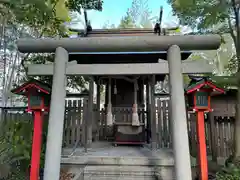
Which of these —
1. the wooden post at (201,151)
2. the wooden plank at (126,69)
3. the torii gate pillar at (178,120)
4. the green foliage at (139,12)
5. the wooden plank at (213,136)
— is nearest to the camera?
Answer: the torii gate pillar at (178,120)

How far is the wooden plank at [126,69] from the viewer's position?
3.73 metres

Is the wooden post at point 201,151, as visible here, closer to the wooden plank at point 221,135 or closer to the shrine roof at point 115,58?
the wooden plank at point 221,135

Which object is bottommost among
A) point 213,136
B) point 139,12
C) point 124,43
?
point 213,136

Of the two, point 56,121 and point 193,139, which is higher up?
point 56,121

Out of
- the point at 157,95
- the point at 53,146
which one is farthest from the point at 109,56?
the point at 53,146

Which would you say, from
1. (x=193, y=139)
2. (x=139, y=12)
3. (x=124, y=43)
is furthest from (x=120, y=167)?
(x=139, y=12)

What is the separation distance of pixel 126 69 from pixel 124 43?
1.67 ft

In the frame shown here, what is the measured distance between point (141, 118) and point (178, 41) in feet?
14.5

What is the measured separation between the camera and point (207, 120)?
6168 mm

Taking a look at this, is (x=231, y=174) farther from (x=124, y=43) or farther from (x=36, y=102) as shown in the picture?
(x=36, y=102)

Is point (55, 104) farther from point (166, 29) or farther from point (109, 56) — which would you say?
point (166, 29)

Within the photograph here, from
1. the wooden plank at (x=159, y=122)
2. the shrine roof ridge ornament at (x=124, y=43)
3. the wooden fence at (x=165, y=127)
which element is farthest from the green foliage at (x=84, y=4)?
the wooden plank at (x=159, y=122)

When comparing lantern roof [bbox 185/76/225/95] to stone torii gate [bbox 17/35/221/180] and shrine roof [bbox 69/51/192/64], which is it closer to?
stone torii gate [bbox 17/35/221/180]

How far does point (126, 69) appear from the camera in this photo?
148 inches
